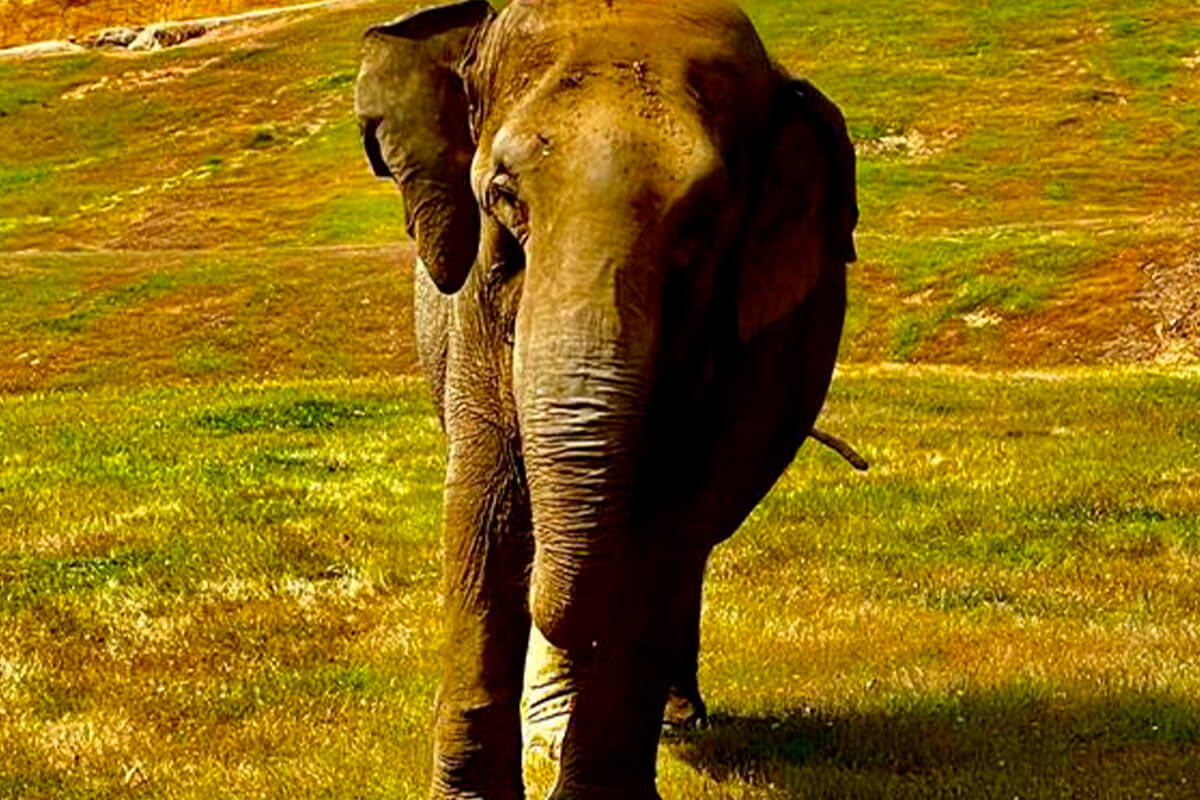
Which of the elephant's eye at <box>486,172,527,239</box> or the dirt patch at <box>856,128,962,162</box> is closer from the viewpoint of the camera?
the elephant's eye at <box>486,172,527,239</box>

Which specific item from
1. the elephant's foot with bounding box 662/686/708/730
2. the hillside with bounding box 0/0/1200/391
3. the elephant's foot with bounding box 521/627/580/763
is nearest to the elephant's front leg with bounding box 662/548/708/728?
the elephant's foot with bounding box 662/686/708/730

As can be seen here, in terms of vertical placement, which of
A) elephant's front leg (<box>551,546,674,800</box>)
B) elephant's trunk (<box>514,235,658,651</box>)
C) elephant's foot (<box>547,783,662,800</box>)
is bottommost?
elephant's foot (<box>547,783,662,800</box>)

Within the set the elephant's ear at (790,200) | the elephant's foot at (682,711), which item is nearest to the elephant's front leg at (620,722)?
the elephant's ear at (790,200)

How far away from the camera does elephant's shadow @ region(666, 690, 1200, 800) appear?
790 cm

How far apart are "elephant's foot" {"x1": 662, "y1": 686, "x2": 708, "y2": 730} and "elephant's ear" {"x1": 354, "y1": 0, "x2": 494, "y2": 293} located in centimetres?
320

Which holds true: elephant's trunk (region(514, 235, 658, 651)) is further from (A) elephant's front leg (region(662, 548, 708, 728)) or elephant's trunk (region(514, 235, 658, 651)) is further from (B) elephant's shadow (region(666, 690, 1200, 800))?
(B) elephant's shadow (region(666, 690, 1200, 800))

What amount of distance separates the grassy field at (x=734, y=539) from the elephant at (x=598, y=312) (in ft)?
3.84

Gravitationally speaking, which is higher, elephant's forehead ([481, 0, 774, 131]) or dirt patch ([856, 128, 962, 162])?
elephant's forehead ([481, 0, 774, 131])

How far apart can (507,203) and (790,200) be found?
1.04 metres

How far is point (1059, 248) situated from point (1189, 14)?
132 ft

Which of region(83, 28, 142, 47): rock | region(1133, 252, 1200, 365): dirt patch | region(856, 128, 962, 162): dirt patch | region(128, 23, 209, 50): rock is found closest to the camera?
region(1133, 252, 1200, 365): dirt patch

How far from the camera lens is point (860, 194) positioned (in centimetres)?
4969

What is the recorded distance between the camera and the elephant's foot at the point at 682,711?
9.05 m

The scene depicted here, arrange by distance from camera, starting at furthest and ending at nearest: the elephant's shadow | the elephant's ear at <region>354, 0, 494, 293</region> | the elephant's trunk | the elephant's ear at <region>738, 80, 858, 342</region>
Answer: the elephant's shadow
the elephant's ear at <region>354, 0, 494, 293</region>
the elephant's ear at <region>738, 80, 858, 342</region>
the elephant's trunk
